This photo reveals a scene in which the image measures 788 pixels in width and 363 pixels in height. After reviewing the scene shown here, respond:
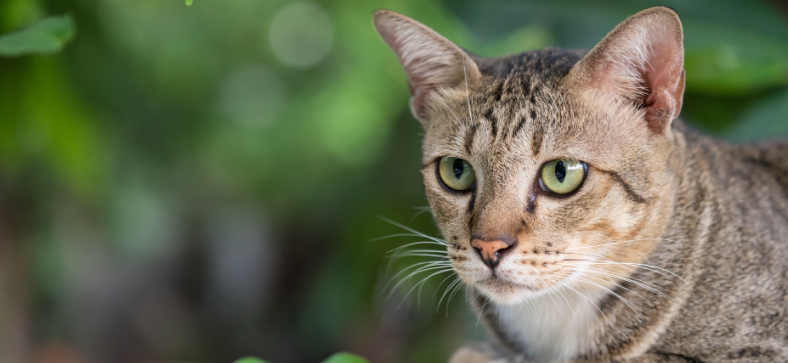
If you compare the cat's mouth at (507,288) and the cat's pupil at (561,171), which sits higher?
the cat's pupil at (561,171)

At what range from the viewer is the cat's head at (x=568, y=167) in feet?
4.42

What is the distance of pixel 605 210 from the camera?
1402mm

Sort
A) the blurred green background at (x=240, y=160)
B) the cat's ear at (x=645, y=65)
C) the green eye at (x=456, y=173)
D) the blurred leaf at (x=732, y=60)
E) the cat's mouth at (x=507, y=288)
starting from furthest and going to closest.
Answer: the blurred green background at (x=240, y=160), the blurred leaf at (x=732, y=60), the green eye at (x=456, y=173), the cat's mouth at (x=507, y=288), the cat's ear at (x=645, y=65)

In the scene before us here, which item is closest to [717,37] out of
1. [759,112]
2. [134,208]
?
[759,112]

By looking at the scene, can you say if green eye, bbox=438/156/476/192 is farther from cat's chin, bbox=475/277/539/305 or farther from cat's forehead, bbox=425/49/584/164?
cat's chin, bbox=475/277/539/305

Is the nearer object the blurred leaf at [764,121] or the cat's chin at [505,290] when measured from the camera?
the cat's chin at [505,290]

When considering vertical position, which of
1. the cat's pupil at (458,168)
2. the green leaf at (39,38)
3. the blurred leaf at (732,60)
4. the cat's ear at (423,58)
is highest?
the blurred leaf at (732,60)

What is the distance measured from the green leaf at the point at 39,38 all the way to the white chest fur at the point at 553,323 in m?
1.36

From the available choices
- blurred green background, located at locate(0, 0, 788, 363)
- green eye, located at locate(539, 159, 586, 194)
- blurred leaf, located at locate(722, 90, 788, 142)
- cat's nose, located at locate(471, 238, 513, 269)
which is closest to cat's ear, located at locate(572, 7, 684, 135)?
green eye, located at locate(539, 159, 586, 194)

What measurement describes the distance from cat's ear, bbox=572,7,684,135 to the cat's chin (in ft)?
1.65

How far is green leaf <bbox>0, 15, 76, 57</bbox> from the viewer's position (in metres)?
1.35

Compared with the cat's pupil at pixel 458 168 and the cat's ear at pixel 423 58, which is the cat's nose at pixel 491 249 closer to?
the cat's pupil at pixel 458 168

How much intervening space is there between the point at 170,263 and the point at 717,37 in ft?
13.1

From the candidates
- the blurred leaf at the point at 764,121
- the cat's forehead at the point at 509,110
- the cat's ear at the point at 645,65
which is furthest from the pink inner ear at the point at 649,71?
the blurred leaf at the point at 764,121
